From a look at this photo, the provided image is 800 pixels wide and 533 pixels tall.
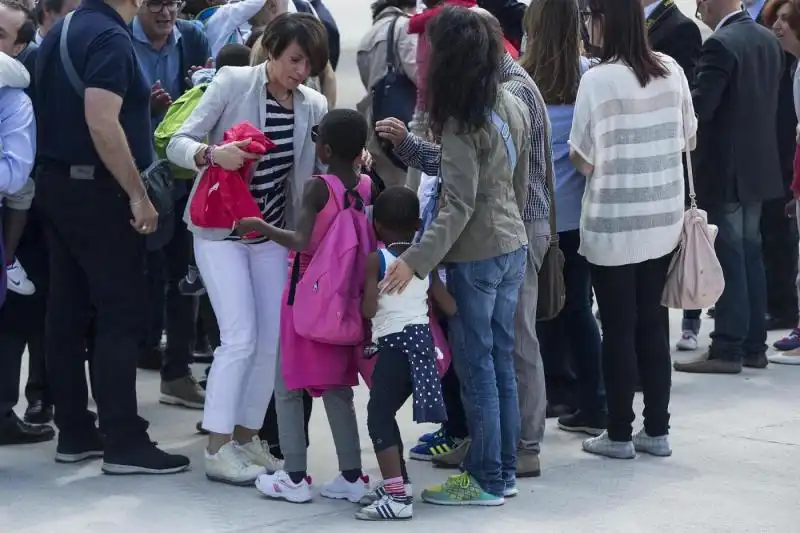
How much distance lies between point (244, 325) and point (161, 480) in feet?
2.35

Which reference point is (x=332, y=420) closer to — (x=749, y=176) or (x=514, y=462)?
(x=514, y=462)

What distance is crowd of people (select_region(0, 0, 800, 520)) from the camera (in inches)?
206

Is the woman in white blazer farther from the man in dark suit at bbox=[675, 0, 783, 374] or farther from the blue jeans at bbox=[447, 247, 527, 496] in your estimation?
the man in dark suit at bbox=[675, 0, 783, 374]

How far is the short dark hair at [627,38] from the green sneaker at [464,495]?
5.83 ft

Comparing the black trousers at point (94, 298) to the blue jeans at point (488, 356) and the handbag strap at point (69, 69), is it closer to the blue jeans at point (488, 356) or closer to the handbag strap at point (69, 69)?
the handbag strap at point (69, 69)

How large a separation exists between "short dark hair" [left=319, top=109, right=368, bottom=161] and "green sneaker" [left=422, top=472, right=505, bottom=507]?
1284 millimetres

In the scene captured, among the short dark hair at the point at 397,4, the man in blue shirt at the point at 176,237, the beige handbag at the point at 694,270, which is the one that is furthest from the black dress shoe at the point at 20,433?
the short dark hair at the point at 397,4

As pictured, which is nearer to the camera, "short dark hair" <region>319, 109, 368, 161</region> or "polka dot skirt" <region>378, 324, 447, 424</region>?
"polka dot skirt" <region>378, 324, 447, 424</region>

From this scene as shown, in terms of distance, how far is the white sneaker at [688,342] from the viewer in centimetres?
A: 838

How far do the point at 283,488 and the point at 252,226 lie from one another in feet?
3.31

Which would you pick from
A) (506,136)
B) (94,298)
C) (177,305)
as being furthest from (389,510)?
(177,305)

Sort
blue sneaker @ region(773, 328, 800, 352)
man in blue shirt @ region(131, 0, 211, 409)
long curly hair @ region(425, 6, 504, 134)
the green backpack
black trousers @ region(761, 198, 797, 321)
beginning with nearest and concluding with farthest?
long curly hair @ region(425, 6, 504, 134), the green backpack, man in blue shirt @ region(131, 0, 211, 409), blue sneaker @ region(773, 328, 800, 352), black trousers @ region(761, 198, 797, 321)

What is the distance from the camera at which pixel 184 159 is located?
18.4 feet

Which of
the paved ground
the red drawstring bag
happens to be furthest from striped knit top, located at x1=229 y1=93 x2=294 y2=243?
the paved ground
